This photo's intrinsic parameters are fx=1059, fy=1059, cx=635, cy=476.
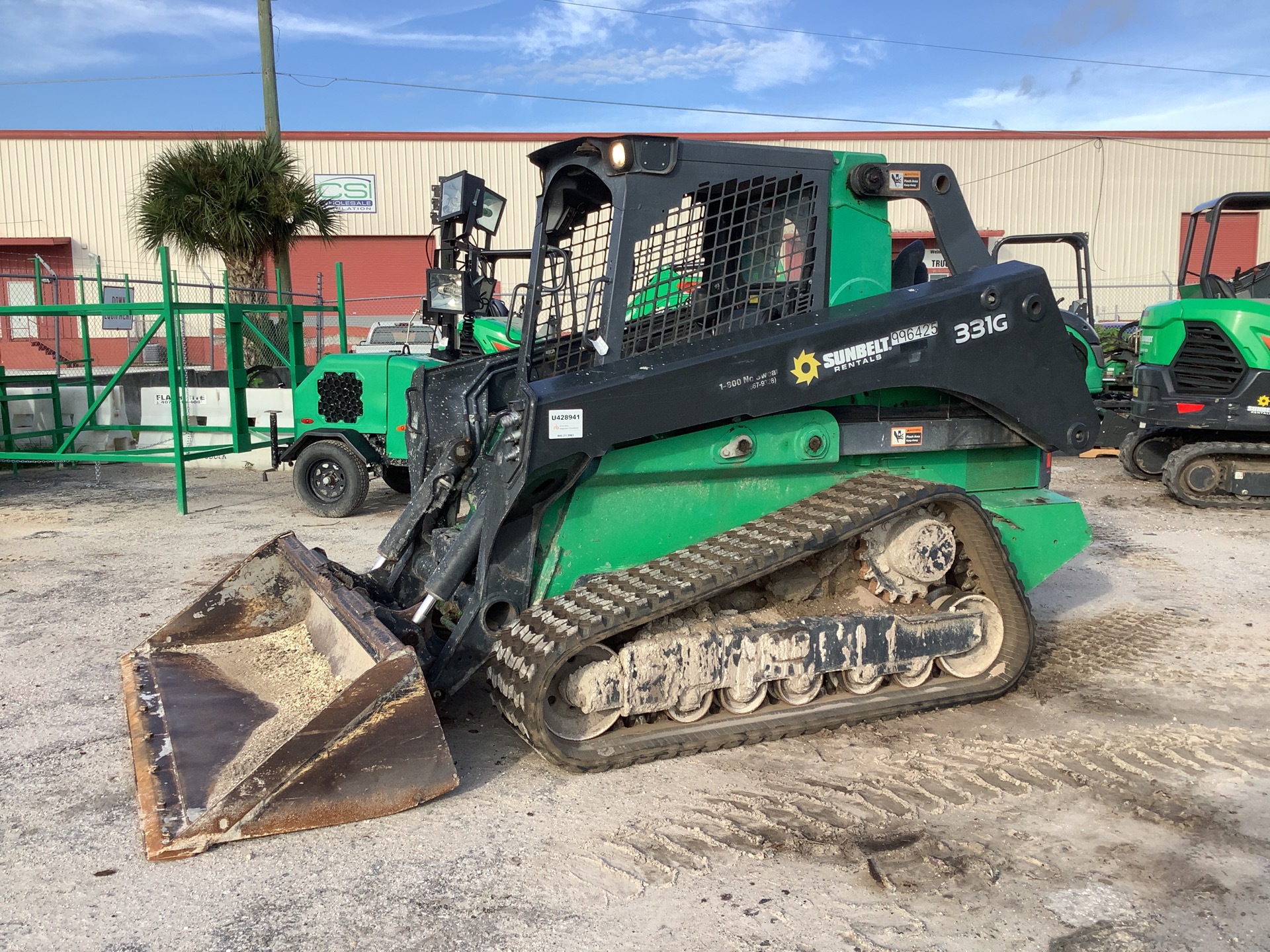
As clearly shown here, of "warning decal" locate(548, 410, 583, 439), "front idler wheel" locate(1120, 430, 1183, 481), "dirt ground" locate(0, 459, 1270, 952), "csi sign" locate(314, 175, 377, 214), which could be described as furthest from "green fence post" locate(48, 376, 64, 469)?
"csi sign" locate(314, 175, 377, 214)

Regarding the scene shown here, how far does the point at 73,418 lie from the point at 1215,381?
12514mm

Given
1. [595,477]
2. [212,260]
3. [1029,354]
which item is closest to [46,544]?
[595,477]

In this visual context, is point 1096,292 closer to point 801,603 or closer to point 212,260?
point 212,260

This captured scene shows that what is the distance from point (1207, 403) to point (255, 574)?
26.6 ft

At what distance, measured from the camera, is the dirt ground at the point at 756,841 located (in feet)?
9.87

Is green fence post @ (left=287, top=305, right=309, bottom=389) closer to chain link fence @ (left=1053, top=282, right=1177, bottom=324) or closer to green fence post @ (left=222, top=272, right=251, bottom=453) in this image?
green fence post @ (left=222, top=272, right=251, bottom=453)

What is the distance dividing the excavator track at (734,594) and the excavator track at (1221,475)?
5.82 meters

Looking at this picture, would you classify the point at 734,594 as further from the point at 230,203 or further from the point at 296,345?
the point at 230,203

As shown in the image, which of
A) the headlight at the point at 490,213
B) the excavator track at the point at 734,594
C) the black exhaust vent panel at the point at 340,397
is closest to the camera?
the excavator track at the point at 734,594

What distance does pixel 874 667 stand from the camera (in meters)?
4.40

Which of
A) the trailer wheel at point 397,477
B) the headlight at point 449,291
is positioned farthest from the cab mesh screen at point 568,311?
the trailer wheel at point 397,477

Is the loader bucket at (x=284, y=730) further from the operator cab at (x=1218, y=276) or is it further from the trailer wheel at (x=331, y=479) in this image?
the operator cab at (x=1218, y=276)

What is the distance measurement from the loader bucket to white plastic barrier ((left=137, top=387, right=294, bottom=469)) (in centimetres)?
624

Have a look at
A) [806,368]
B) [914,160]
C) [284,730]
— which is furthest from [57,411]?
[914,160]
